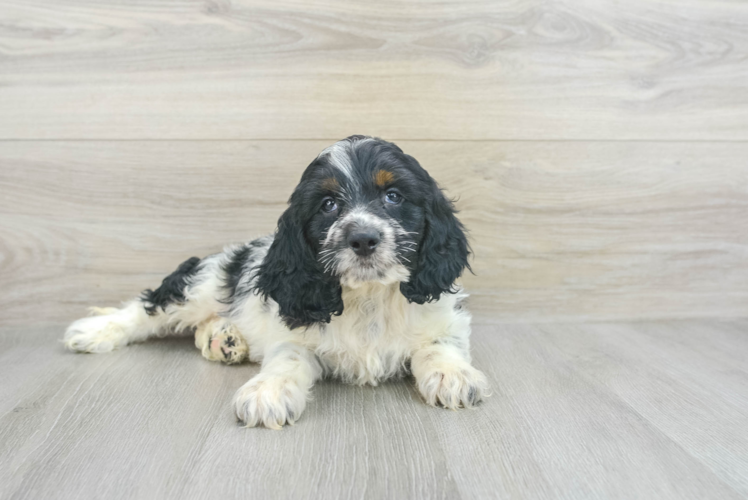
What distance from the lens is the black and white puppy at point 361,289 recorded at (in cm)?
174

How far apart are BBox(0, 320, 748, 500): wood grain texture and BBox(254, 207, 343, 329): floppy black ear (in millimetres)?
318

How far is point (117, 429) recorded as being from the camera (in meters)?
1.68

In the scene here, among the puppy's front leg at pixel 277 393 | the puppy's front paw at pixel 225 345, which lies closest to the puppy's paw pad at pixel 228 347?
the puppy's front paw at pixel 225 345

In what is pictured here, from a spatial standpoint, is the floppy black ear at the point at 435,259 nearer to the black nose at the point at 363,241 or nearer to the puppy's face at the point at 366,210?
the puppy's face at the point at 366,210

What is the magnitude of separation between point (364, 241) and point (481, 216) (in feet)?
4.17

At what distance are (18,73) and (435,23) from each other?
205 centimetres

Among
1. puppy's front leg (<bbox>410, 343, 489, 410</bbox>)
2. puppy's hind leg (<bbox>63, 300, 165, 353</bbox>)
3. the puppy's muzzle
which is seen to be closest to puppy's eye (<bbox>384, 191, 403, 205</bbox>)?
the puppy's muzzle

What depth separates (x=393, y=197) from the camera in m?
1.88

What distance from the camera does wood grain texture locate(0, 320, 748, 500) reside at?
4.45 feet

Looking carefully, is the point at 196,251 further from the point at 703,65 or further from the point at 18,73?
the point at 703,65

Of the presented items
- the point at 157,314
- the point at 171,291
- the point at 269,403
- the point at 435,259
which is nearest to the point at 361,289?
the point at 435,259

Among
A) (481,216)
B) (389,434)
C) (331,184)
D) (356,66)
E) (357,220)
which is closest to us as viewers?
(389,434)

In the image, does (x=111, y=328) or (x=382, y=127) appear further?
(x=382, y=127)

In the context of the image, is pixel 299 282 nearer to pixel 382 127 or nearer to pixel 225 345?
pixel 225 345
